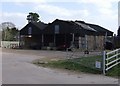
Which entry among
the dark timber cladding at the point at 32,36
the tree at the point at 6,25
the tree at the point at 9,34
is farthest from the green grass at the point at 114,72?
the tree at the point at 6,25

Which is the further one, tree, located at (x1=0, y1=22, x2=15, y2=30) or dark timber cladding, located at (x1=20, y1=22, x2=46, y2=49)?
tree, located at (x1=0, y1=22, x2=15, y2=30)

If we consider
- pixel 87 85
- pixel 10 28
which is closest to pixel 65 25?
pixel 10 28

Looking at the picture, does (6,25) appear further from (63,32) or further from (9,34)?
(63,32)

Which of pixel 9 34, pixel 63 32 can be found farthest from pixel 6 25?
pixel 63 32

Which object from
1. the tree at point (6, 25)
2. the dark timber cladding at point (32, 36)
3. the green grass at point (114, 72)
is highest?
the tree at point (6, 25)

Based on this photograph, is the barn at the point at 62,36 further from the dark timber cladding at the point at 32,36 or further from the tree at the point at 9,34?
the tree at the point at 9,34

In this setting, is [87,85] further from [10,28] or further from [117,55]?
[10,28]

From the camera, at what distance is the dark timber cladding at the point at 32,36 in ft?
207

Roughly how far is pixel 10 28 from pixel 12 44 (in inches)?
694

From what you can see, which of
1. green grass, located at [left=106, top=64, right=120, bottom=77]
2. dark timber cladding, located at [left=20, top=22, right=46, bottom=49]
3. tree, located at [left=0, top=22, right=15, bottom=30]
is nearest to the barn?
dark timber cladding, located at [left=20, top=22, right=46, bottom=49]

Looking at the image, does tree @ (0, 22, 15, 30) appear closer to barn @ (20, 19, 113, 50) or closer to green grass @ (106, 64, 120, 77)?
barn @ (20, 19, 113, 50)

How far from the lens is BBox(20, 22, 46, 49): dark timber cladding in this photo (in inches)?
2484

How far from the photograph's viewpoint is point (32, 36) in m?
66.5

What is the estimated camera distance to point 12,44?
222 feet
